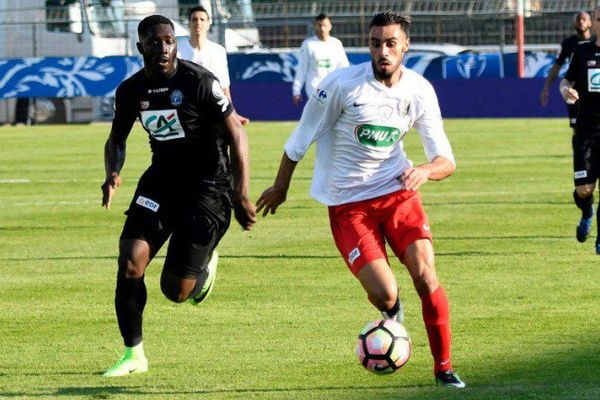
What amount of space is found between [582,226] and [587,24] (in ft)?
19.0

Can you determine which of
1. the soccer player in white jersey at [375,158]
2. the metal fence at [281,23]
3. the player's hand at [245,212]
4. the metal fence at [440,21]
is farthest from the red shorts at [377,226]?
the metal fence at [440,21]

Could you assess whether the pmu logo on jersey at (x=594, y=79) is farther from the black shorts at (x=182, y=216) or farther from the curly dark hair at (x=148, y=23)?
the curly dark hair at (x=148, y=23)

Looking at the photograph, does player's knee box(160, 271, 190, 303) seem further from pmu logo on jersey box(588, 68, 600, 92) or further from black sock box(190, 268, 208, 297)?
pmu logo on jersey box(588, 68, 600, 92)

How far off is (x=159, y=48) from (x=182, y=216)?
3.38 feet

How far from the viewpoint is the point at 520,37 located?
3609cm

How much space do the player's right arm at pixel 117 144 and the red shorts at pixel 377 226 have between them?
4.56 ft

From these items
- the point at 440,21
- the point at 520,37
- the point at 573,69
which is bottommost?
the point at 520,37

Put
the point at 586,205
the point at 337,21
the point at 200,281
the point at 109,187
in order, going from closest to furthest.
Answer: the point at 109,187 → the point at 200,281 → the point at 586,205 → the point at 337,21

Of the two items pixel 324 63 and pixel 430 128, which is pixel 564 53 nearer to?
pixel 324 63

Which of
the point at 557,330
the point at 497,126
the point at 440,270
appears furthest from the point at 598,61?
the point at 497,126

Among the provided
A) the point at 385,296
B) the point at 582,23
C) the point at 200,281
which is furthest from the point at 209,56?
the point at 385,296

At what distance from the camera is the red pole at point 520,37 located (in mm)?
35812

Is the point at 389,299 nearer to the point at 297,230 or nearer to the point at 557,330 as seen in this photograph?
the point at 557,330

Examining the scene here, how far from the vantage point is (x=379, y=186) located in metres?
7.98
